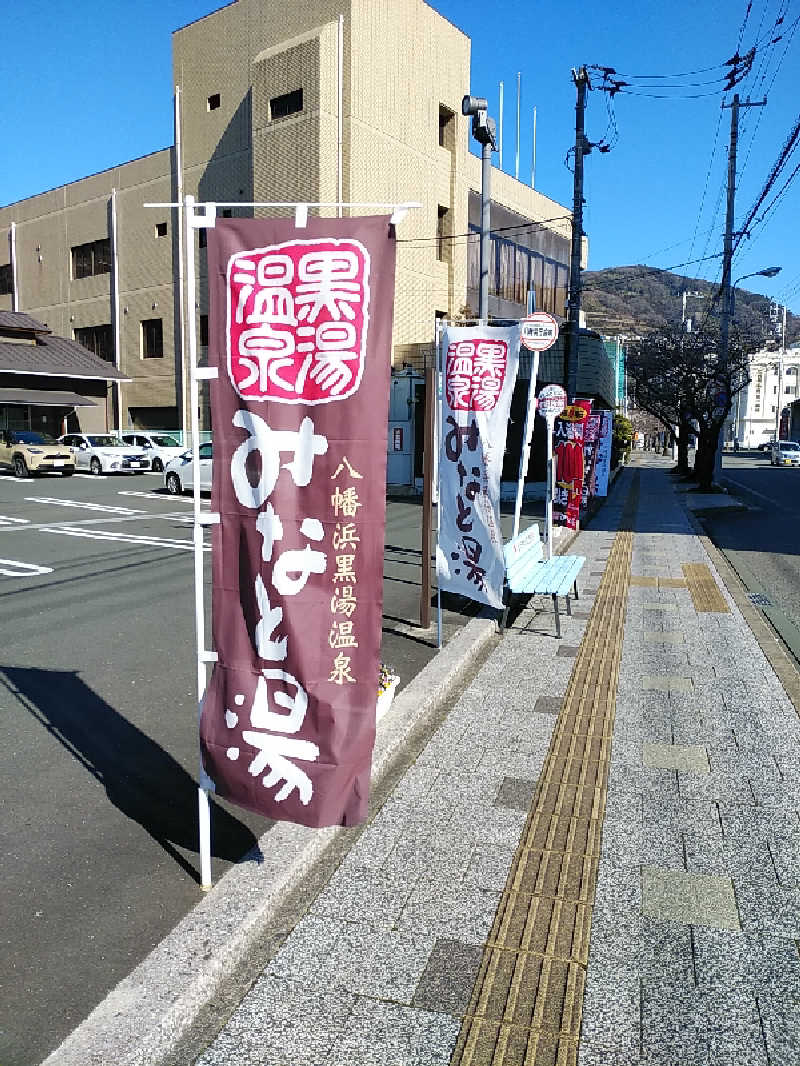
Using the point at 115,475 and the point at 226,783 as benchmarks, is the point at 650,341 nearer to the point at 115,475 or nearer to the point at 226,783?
the point at 115,475

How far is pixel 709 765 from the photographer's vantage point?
4.93 m

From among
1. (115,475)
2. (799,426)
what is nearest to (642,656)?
(115,475)

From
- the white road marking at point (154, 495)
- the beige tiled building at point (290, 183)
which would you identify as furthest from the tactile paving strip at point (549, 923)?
the beige tiled building at point (290, 183)

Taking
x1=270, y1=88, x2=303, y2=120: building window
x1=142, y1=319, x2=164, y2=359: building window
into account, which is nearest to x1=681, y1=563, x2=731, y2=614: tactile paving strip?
x1=270, y1=88, x2=303, y2=120: building window

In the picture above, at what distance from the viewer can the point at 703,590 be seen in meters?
10.4

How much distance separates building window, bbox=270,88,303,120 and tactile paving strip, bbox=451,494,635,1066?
91.5 feet

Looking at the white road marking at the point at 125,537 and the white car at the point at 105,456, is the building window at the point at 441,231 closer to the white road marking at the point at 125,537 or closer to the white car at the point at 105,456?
the white car at the point at 105,456

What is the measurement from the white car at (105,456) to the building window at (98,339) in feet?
32.2

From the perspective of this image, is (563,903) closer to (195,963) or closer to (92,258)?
(195,963)

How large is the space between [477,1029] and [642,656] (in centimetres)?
503

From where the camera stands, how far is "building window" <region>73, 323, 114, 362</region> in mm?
40562

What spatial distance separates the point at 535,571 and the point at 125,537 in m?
8.49

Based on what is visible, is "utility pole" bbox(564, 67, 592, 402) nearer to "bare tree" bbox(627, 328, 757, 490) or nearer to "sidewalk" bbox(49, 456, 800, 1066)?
"bare tree" bbox(627, 328, 757, 490)

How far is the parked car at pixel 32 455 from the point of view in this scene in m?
28.1
